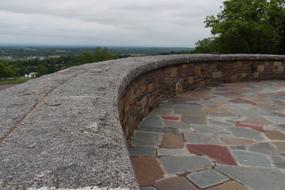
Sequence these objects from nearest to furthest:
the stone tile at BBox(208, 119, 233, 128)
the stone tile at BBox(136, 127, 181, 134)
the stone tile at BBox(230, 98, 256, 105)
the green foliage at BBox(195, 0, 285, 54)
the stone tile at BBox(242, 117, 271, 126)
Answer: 1. the stone tile at BBox(136, 127, 181, 134)
2. the stone tile at BBox(208, 119, 233, 128)
3. the stone tile at BBox(242, 117, 271, 126)
4. the stone tile at BBox(230, 98, 256, 105)
5. the green foliage at BBox(195, 0, 285, 54)

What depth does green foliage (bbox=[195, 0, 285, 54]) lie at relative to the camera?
9.96m

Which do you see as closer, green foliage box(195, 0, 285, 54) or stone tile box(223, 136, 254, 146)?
stone tile box(223, 136, 254, 146)

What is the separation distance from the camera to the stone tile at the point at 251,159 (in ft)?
8.69

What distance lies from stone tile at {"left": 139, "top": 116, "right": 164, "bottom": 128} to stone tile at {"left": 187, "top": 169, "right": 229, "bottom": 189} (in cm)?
130

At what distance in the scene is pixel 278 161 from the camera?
2729 mm

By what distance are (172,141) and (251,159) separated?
0.77 meters

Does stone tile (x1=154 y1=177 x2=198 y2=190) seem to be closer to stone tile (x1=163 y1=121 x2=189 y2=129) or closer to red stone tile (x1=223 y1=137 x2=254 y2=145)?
red stone tile (x1=223 y1=137 x2=254 y2=145)

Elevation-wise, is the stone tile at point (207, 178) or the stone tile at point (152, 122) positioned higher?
the stone tile at point (152, 122)

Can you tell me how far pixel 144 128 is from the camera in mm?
3572

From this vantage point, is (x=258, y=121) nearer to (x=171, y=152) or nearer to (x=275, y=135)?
(x=275, y=135)

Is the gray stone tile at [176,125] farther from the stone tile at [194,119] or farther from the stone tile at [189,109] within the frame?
the stone tile at [189,109]

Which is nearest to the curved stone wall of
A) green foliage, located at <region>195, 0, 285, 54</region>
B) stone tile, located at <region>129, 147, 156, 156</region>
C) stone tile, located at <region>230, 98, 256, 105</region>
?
stone tile, located at <region>129, 147, 156, 156</region>

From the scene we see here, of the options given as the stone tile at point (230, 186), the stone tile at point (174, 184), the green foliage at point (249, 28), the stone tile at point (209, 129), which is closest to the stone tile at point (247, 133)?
the stone tile at point (209, 129)

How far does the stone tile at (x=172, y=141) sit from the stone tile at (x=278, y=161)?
817 mm
